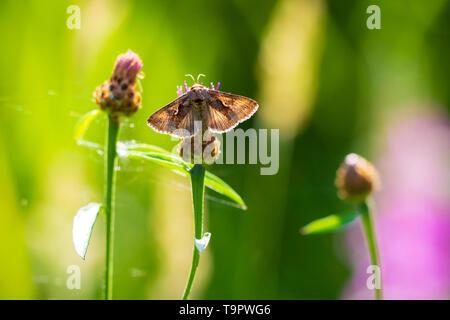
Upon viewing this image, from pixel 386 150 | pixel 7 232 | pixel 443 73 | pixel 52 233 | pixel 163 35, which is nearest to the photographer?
pixel 7 232

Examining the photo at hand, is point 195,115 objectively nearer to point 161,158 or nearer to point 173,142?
point 161,158

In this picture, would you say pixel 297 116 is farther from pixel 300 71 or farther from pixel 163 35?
pixel 163 35

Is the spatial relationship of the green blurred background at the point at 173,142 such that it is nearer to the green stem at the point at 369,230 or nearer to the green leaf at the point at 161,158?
the green leaf at the point at 161,158

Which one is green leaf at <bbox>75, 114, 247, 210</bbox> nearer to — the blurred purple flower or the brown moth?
the brown moth

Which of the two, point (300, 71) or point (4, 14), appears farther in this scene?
point (4, 14)

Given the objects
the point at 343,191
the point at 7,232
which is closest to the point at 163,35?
the point at 7,232

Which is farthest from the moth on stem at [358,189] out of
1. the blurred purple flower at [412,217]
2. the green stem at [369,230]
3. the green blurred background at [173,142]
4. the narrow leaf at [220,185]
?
the blurred purple flower at [412,217]
